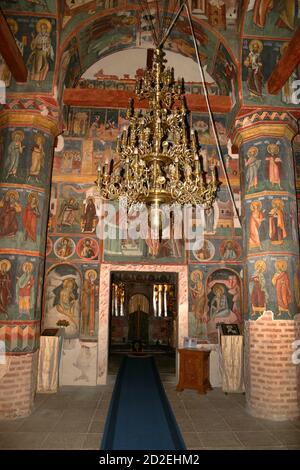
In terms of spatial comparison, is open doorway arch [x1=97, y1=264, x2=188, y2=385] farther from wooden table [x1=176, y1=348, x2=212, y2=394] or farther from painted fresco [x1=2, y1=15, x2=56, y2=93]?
painted fresco [x1=2, y1=15, x2=56, y2=93]

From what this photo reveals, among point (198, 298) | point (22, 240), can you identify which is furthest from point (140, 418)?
point (22, 240)

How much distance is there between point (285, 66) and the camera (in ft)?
22.6

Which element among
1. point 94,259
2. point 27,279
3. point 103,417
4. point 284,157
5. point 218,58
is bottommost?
point 103,417

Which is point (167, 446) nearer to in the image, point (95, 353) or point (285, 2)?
point (95, 353)

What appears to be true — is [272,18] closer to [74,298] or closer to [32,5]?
[32,5]

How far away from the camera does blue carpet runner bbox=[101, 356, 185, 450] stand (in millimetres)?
5137

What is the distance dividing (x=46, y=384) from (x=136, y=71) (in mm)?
8692

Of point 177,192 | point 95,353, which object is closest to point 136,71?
point 177,192

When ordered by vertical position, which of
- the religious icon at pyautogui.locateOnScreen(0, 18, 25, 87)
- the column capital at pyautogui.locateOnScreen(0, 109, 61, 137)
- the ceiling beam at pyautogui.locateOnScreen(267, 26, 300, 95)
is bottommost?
the column capital at pyautogui.locateOnScreen(0, 109, 61, 137)

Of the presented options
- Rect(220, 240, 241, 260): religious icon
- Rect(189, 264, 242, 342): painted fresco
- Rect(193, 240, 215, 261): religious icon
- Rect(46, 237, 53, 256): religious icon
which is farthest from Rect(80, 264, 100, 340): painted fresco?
Rect(220, 240, 241, 260): religious icon

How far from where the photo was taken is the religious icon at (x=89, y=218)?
9.28 m

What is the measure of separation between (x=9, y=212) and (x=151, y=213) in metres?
3.43

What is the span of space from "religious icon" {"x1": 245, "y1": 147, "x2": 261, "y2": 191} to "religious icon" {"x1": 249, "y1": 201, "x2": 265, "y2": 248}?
0.44m

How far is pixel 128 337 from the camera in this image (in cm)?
1897
